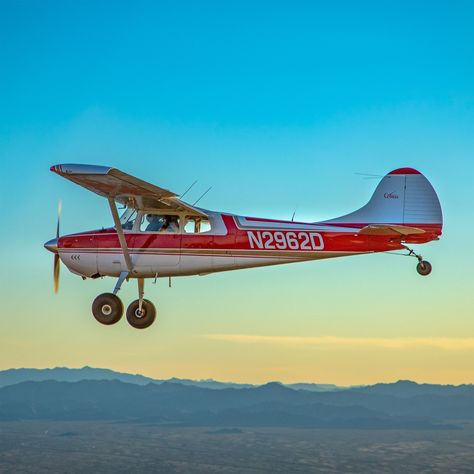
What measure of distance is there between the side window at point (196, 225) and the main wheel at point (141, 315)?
2422 mm

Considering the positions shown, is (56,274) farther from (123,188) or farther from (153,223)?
(123,188)

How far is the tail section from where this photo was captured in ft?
66.8

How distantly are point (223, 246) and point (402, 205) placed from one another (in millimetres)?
4816

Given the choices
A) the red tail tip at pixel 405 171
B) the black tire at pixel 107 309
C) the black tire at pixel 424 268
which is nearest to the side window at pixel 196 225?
the black tire at pixel 107 309

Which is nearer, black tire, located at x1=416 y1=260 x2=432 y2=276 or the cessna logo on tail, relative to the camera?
black tire, located at x1=416 y1=260 x2=432 y2=276

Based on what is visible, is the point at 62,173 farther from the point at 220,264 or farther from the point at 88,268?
the point at 220,264

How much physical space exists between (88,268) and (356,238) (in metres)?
7.11

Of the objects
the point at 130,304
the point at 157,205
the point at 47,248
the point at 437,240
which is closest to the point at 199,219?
the point at 157,205

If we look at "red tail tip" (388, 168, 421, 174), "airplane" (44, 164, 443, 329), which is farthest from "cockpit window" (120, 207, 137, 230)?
"red tail tip" (388, 168, 421, 174)

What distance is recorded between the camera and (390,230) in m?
19.7

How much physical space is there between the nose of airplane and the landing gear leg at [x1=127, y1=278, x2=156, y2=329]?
2578 millimetres

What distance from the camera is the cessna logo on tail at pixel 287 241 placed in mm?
20281

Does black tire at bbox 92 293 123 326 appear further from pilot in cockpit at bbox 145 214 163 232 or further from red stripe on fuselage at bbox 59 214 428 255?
pilot in cockpit at bbox 145 214 163 232

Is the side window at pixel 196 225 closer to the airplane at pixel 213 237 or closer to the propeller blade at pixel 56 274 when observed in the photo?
the airplane at pixel 213 237
